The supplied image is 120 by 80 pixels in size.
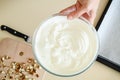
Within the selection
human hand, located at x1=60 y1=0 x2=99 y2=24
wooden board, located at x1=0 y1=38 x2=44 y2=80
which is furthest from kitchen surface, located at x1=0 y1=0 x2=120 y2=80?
human hand, located at x1=60 y1=0 x2=99 y2=24

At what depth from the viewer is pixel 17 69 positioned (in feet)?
2.62

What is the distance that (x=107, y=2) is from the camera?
34.3 inches

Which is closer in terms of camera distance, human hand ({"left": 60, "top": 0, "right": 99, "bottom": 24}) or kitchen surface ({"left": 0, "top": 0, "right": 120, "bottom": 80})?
human hand ({"left": 60, "top": 0, "right": 99, "bottom": 24})

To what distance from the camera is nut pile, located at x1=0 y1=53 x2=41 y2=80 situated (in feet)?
2.60

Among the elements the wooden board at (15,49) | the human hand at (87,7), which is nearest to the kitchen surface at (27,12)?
the wooden board at (15,49)

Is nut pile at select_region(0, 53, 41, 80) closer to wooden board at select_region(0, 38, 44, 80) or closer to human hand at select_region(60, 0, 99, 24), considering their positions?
wooden board at select_region(0, 38, 44, 80)

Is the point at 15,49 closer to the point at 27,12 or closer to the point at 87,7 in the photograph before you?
the point at 27,12

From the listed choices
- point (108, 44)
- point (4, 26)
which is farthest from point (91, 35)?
point (4, 26)

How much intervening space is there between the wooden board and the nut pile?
1 cm

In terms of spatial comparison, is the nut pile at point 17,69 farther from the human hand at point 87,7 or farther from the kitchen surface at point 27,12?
the human hand at point 87,7

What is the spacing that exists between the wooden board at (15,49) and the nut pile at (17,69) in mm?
11

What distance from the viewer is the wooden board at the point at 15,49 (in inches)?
32.1

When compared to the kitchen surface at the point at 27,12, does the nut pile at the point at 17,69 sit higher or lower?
lower

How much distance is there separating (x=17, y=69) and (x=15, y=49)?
0.06 metres
